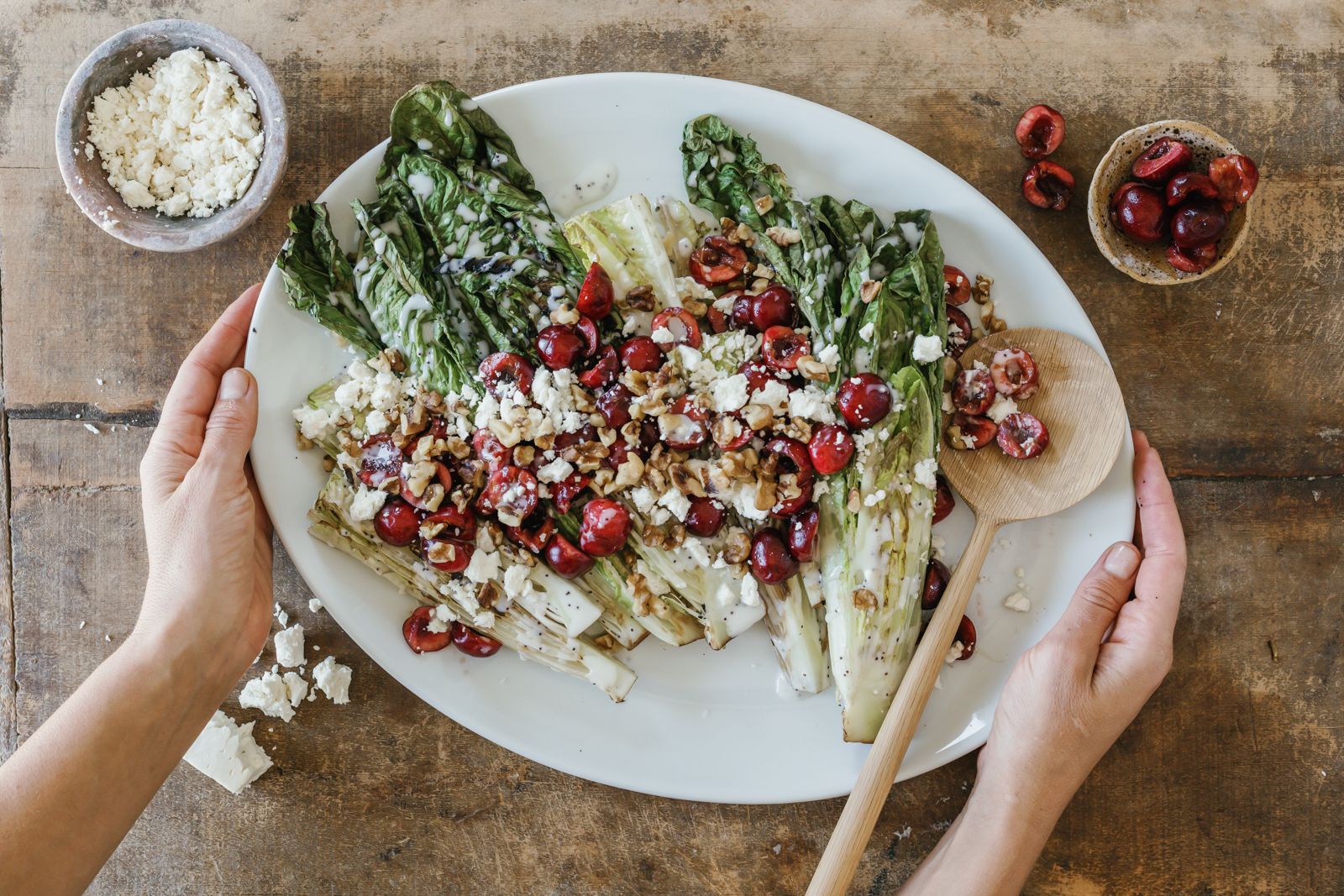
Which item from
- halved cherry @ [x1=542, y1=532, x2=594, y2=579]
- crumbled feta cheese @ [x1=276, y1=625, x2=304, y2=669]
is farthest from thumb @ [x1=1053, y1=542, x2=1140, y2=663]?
crumbled feta cheese @ [x1=276, y1=625, x2=304, y2=669]

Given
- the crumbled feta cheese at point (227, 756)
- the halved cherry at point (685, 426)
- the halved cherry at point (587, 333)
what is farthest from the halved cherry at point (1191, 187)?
the crumbled feta cheese at point (227, 756)

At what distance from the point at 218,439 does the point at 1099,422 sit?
2.64 m

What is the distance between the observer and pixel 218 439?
2.52m

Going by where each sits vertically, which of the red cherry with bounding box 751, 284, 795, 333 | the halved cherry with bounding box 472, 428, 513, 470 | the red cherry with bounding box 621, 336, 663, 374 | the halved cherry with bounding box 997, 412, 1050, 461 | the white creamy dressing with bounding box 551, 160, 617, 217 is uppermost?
the white creamy dressing with bounding box 551, 160, 617, 217

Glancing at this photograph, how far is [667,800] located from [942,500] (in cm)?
137

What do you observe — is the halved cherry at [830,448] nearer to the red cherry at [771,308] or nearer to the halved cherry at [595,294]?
the red cherry at [771,308]

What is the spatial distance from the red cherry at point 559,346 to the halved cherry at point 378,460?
0.53 meters

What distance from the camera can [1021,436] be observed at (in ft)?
8.71

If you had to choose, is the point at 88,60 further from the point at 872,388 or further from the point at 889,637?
the point at 889,637

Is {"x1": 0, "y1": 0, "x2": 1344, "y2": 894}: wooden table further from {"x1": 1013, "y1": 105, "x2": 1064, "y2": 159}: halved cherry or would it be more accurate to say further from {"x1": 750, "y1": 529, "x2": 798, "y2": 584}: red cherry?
{"x1": 750, "y1": 529, "x2": 798, "y2": 584}: red cherry

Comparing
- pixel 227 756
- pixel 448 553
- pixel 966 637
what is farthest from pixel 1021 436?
pixel 227 756

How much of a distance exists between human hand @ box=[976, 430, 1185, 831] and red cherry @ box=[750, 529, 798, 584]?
773 mm

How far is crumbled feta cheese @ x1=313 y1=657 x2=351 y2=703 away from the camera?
288 cm

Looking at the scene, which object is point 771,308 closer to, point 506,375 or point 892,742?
point 506,375
